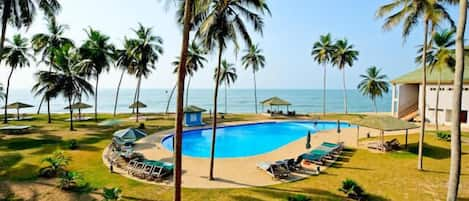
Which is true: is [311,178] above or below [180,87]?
below

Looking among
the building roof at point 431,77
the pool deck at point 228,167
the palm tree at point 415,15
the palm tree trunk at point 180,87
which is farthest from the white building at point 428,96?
the palm tree trunk at point 180,87

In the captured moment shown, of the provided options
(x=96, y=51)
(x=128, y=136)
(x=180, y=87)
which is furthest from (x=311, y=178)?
(x=96, y=51)

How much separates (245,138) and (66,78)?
16.5m

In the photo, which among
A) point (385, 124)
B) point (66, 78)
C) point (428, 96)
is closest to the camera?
point (385, 124)

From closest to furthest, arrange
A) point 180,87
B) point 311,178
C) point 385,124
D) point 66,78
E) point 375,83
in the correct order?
point 180,87
point 311,178
point 385,124
point 66,78
point 375,83

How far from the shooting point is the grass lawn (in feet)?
33.5

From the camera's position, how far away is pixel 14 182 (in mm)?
11375

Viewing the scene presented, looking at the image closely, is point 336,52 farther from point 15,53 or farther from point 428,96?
point 15,53

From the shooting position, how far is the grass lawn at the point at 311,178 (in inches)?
402

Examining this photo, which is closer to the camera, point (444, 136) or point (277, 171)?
point (277, 171)

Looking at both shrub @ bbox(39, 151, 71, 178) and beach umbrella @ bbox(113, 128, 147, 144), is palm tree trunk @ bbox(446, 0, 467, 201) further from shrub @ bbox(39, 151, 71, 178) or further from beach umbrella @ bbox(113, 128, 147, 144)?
shrub @ bbox(39, 151, 71, 178)

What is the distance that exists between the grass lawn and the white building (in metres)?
9.43

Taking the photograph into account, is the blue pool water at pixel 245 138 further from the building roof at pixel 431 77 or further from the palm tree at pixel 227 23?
the palm tree at pixel 227 23

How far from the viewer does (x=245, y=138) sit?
80.5 ft
